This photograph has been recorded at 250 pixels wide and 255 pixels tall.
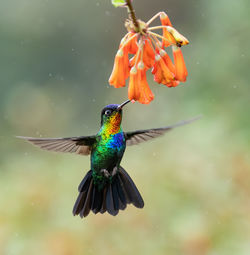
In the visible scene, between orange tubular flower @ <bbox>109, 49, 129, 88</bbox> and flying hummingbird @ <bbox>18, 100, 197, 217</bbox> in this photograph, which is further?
flying hummingbird @ <bbox>18, 100, 197, 217</bbox>

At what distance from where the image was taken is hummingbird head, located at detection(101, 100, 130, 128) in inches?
118

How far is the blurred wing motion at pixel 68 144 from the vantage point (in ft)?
9.39

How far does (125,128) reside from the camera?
6848 mm

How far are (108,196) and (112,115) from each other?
71 centimetres

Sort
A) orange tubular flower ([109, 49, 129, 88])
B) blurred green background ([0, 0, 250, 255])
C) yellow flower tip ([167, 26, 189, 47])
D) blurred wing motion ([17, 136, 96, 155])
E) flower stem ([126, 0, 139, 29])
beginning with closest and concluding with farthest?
flower stem ([126, 0, 139, 29]) → yellow flower tip ([167, 26, 189, 47]) → orange tubular flower ([109, 49, 129, 88]) → blurred wing motion ([17, 136, 96, 155]) → blurred green background ([0, 0, 250, 255])

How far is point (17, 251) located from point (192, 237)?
164cm

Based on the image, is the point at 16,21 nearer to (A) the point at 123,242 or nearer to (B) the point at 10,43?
(B) the point at 10,43

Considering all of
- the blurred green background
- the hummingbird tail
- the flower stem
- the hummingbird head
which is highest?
the blurred green background

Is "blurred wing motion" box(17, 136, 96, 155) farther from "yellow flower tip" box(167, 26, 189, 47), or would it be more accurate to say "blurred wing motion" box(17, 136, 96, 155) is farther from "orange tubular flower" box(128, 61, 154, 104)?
"yellow flower tip" box(167, 26, 189, 47)

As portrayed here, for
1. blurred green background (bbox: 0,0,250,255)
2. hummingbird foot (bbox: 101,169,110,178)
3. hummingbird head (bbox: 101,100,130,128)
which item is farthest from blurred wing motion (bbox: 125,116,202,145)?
blurred green background (bbox: 0,0,250,255)

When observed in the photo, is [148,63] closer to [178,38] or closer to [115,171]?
[178,38]

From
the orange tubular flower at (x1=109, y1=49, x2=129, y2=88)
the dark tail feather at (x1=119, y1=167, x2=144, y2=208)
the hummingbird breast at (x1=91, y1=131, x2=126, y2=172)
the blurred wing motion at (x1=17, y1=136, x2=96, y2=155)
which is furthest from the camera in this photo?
the dark tail feather at (x1=119, y1=167, x2=144, y2=208)

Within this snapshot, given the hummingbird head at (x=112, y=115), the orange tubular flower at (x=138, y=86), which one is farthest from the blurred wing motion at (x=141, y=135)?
the orange tubular flower at (x=138, y=86)

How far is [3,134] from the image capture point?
7.03 m
